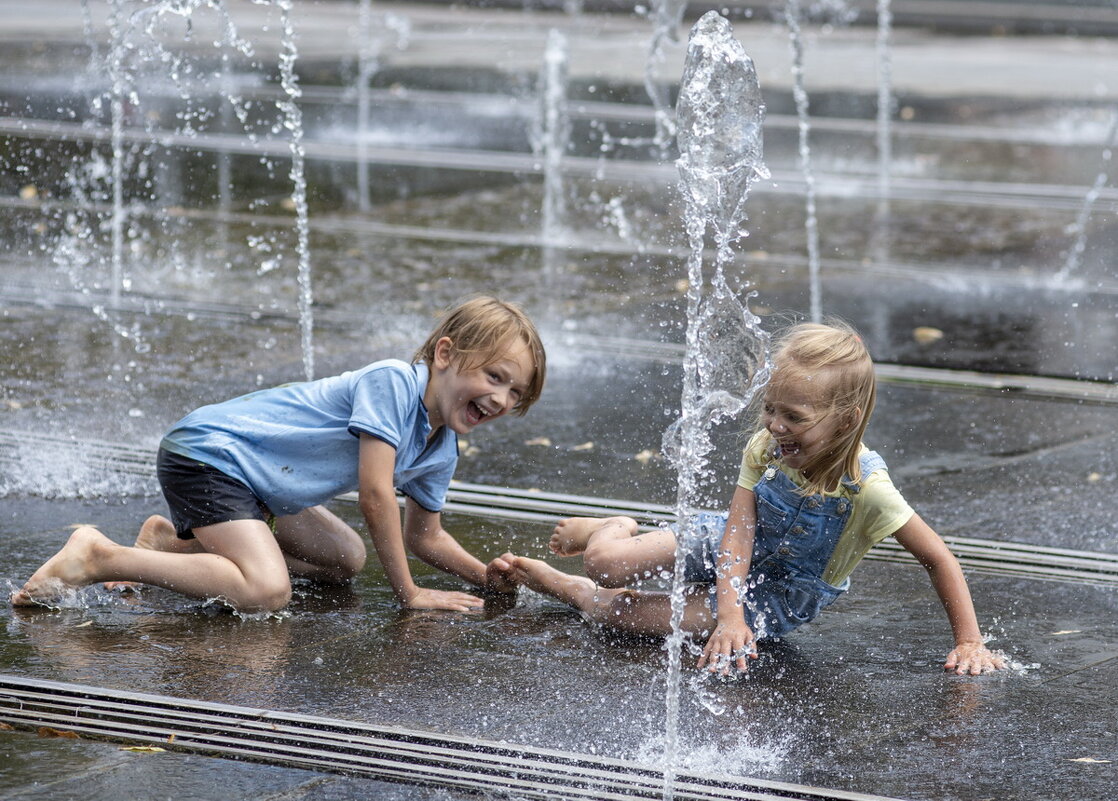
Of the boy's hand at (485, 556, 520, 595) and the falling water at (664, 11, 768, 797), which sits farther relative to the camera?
the boy's hand at (485, 556, 520, 595)

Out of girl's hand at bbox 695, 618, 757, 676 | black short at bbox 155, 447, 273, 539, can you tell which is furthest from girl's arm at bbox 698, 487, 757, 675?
black short at bbox 155, 447, 273, 539

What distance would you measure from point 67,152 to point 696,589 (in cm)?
818

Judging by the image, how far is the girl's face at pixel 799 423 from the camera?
3.53 metres

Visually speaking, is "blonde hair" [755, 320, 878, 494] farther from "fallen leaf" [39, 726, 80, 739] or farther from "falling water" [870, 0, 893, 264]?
"falling water" [870, 0, 893, 264]

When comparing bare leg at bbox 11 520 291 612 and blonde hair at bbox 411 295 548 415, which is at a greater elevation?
blonde hair at bbox 411 295 548 415

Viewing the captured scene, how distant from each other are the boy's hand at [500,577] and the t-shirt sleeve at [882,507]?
3.08 feet

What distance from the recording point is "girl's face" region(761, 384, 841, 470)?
353cm

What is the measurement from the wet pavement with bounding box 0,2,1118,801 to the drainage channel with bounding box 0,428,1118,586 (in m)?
0.04

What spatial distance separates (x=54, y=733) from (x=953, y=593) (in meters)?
1.96

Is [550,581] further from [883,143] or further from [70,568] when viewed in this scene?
[883,143]

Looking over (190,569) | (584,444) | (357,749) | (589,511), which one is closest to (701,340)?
(584,444)

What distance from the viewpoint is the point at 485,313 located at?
3.90m

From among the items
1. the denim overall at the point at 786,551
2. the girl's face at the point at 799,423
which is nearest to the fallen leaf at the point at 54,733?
the denim overall at the point at 786,551

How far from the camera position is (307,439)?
12.9 feet
